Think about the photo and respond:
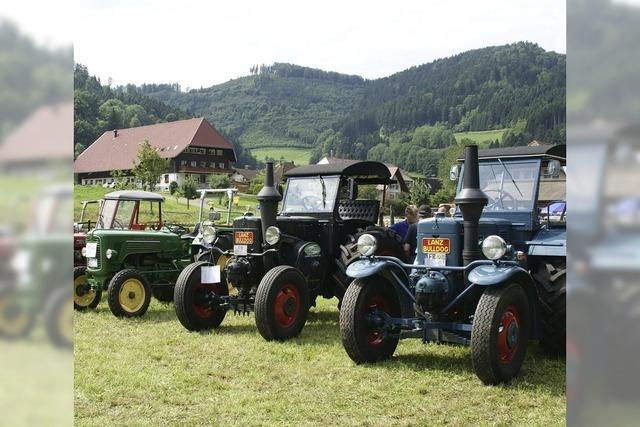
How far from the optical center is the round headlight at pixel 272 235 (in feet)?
23.4

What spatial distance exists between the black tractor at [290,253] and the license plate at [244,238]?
1cm

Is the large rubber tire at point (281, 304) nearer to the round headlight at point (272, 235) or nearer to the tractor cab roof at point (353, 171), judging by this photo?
the round headlight at point (272, 235)

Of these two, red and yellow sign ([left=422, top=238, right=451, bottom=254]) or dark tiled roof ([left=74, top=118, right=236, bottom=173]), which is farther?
dark tiled roof ([left=74, top=118, right=236, bottom=173])

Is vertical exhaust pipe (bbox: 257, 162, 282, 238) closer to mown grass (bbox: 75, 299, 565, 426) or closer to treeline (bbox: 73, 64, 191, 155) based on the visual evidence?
mown grass (bbox: 75, 299, 565, 426)

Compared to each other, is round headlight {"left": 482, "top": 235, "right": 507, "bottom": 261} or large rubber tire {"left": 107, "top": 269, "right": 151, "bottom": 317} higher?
round headlight {"left": 482, "top": 235, "right": 507, "bottom": 261}

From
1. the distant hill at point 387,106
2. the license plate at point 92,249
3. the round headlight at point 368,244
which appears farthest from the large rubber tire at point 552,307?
the distant hill at point 387,106

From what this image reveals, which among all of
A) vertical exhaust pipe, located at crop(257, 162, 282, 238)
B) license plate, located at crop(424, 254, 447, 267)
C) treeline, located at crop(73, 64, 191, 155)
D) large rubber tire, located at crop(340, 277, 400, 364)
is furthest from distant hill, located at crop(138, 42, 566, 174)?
large rubber tire, located at crop(340, 277, 400, 364)

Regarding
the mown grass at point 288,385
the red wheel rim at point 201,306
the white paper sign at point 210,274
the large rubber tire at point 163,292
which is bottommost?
the mown grass at point 288,385

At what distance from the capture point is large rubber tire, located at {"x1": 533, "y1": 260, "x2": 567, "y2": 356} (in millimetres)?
5559

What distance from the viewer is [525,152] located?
6320 mm

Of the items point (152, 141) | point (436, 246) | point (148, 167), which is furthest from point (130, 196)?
point (152, 141)

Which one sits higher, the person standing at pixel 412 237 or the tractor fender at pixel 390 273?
the person standing at pixel 412 237

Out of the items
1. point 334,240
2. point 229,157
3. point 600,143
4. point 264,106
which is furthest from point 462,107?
point 600,143

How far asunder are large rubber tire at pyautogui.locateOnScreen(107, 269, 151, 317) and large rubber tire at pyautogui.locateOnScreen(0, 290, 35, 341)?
7.23 metres
